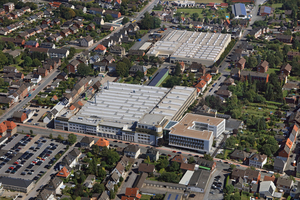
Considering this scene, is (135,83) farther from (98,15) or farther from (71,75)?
(98,15)

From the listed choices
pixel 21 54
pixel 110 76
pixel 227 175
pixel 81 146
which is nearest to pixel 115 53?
pixel 110 76

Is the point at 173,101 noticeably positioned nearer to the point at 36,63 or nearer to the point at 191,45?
the point at 191,45

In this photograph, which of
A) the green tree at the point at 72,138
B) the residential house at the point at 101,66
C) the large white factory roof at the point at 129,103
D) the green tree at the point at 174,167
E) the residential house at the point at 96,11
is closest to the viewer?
the green tree at the point at 174,167

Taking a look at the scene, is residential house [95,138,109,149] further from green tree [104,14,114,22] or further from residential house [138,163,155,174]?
green tree [104,14,114,22]

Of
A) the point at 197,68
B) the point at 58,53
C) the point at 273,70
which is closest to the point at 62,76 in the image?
the point at 58,53

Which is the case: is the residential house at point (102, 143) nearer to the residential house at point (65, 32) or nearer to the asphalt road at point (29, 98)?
the asphalt road at point (29, 98)

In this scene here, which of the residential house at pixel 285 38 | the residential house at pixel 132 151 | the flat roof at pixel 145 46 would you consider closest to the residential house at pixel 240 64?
the residential house at pixel 285 38

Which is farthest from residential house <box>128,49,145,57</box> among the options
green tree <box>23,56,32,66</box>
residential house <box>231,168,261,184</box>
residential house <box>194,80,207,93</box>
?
residential house <box>231,168,261,184</box>
